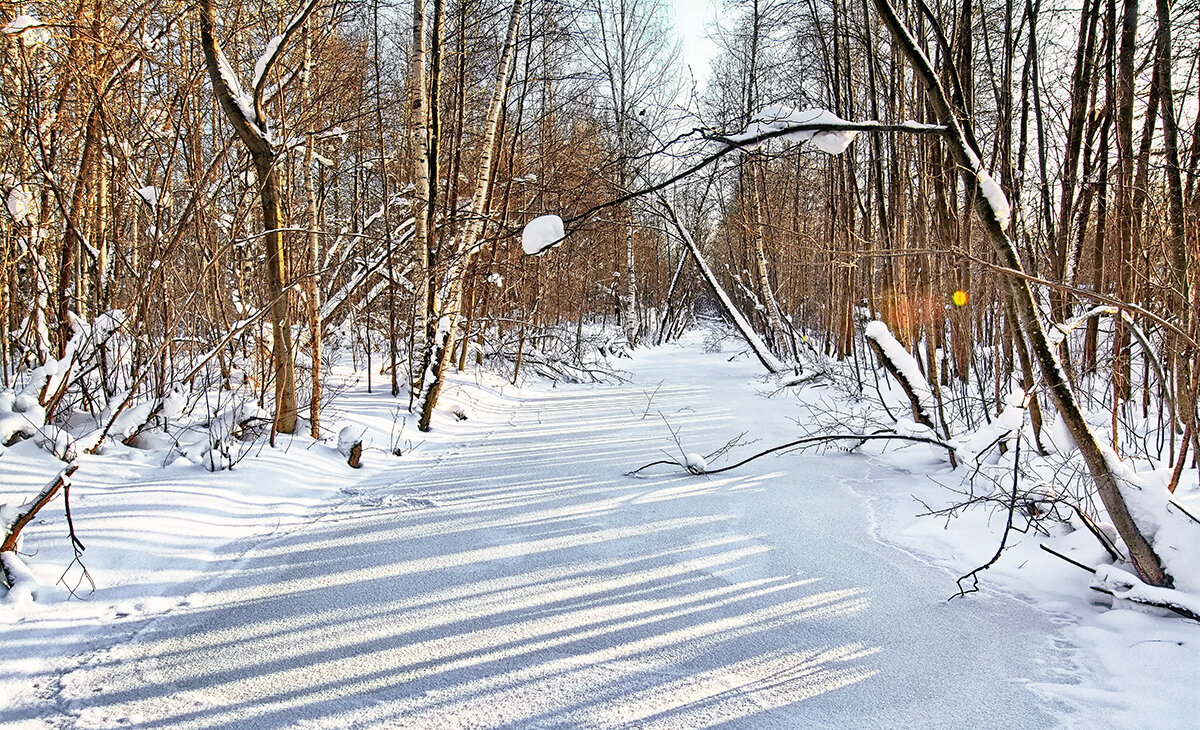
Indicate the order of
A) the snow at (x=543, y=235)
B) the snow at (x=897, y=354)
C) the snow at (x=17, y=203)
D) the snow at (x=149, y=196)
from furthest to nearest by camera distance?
the snow at (x=897, y=354), the snow at (x=149, y=196), the snow at (x=17, y=203), the snow at (x=543, y=235)

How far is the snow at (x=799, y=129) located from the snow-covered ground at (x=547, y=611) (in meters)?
1.65

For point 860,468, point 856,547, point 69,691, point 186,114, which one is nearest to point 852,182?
point 860,468

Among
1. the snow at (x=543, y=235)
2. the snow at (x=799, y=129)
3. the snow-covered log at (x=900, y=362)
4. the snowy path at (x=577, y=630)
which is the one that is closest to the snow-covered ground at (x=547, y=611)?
the snowy path at (x=577, y=630)

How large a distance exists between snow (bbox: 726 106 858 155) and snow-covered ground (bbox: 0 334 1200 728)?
5.42 ft

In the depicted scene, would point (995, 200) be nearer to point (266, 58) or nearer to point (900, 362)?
point (900, 362)

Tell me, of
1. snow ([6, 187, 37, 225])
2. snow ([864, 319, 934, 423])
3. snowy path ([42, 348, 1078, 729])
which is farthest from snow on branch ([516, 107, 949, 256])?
snow ([6, 187, 37, 225])

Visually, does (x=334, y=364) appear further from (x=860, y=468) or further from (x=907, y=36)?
(x=907, y=36)

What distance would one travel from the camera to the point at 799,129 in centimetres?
195

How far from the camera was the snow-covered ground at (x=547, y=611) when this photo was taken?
1704 mm

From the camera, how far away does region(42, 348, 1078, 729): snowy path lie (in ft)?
5.56

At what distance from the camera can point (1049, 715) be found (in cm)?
166

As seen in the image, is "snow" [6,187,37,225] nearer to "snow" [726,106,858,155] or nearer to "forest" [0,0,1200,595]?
"forest" [0,0,1200,595]

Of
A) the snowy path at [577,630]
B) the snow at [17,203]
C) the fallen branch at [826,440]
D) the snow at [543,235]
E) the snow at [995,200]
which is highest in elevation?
the snow at [17,203]

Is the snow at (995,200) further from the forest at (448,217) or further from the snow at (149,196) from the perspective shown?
the snow at (149,196)
